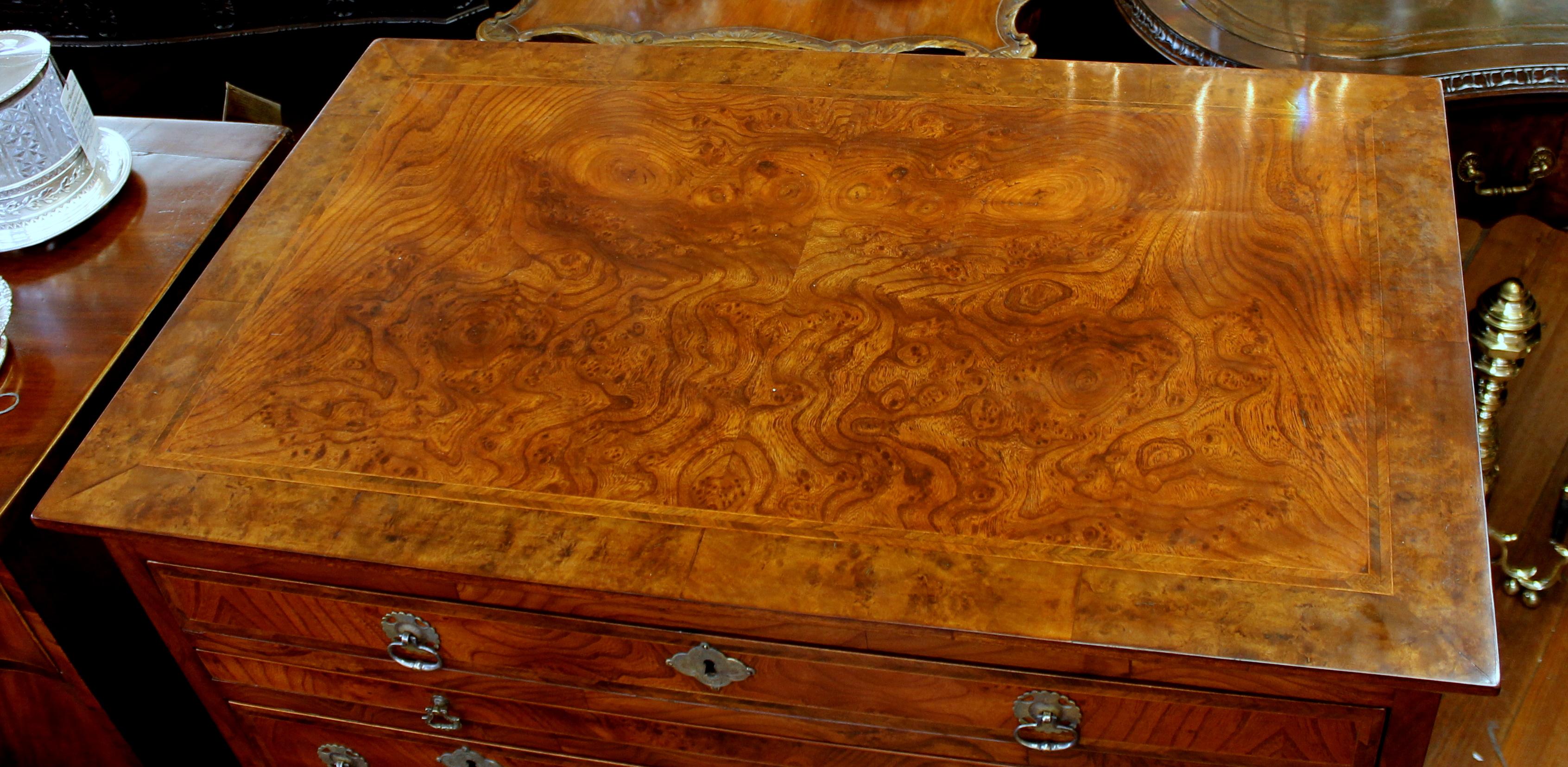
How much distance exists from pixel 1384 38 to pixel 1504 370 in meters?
0.45

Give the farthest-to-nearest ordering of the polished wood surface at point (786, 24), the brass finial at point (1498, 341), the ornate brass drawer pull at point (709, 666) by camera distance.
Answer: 1. the polished wood surface at point (786, 24)
2. the brass finial at point (1498, 341)
3. the ornate brass drawer pull at point (709, 666)

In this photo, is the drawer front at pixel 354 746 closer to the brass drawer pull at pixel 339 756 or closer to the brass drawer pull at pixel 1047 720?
the brass drawer pull at pixel 339 756

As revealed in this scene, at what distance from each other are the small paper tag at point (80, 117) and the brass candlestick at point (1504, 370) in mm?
1542

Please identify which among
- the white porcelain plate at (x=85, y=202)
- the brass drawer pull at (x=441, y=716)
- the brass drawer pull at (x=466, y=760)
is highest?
the white porcelain plate at (x=85, y=202)

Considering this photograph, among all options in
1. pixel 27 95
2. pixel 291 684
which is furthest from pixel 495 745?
pixel 27 95

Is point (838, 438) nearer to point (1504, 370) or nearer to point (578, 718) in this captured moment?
point (578, 718)

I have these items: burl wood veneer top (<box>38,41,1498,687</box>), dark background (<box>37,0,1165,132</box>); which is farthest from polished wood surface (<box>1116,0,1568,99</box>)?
dark background (<box>37,0,1165,132</box>)

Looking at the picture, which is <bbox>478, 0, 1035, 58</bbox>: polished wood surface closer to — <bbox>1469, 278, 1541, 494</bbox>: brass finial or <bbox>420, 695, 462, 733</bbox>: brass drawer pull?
<bbox>1469, 278, 1541, 494</bbox>: brass finial

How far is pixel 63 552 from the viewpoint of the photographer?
4.14 feet

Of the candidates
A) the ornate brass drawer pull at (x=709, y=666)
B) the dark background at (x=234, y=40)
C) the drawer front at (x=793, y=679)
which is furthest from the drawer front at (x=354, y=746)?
the dark background at (x=234, y=40)

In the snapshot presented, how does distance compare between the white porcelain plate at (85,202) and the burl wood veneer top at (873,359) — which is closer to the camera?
the burl wood veneer top at (873,359)

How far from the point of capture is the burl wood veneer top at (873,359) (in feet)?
3.05

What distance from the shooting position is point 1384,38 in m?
1.43

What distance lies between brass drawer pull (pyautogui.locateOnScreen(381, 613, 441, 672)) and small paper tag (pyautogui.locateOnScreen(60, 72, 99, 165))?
662 mm
